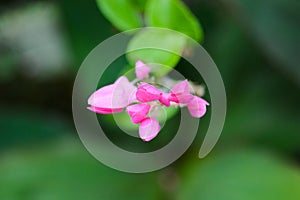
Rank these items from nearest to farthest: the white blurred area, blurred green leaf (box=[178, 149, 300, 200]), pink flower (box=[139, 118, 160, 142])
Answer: pink flower (box=[139, 118, 160, 142]) → blurred green leaf (box=[178, 149, 300, 200]) → the white blurred area

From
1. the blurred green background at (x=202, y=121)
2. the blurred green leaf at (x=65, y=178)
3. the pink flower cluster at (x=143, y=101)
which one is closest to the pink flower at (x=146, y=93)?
the pink flower cluster at (x=143, y=101)

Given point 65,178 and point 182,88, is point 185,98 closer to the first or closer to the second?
point 182,88

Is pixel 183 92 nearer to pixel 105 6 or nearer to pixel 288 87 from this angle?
pixel 105 6

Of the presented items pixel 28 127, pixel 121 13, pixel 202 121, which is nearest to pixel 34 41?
pixel 28 127

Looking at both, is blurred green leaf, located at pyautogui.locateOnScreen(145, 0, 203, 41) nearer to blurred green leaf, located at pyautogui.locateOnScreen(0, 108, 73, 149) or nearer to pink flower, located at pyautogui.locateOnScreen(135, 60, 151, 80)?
pink flower, located at pyautogui.locateOnScreen(135, 60, 151, 80)

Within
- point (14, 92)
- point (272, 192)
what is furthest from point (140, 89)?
point (14, 92)

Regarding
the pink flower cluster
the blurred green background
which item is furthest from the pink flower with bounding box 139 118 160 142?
the blurred green background
